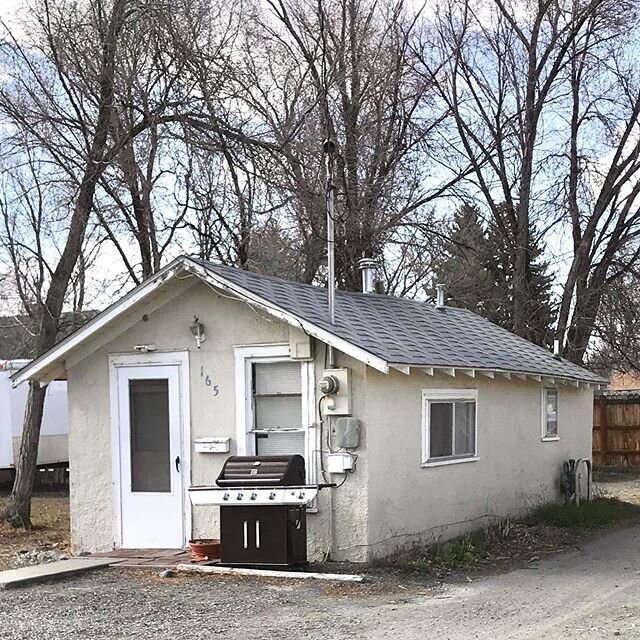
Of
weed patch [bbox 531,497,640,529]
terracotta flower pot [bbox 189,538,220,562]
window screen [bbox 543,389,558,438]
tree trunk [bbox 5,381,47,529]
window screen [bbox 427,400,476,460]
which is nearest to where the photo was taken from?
terracotta flower pot [bbox 189,538,220,562]

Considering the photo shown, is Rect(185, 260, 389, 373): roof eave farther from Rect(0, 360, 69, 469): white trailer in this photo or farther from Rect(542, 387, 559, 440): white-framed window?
Rect(0, 360, 69, 469): white trailer

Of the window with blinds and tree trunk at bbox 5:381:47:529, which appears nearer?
the window with blinds

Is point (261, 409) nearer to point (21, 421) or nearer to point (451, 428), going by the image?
point (451, 428)

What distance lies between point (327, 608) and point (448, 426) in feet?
14.4

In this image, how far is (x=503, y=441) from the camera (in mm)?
14484

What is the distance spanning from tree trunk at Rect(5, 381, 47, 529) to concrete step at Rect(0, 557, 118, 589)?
5202 mm

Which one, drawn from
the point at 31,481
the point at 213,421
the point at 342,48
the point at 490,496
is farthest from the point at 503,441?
Result: the point at 342,48

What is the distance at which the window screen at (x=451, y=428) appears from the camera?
41.0 feet

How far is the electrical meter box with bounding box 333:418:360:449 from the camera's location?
Result: 35.9 ft

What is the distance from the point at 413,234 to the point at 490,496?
9.60m

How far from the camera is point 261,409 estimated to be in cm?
1176

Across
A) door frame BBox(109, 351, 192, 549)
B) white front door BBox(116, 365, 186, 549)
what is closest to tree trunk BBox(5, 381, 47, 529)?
door frame BBox(109, 351, 192, 549)

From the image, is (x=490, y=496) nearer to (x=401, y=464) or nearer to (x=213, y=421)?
(x=401, y=464)

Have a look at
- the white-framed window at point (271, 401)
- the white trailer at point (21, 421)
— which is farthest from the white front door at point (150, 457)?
the white trailer at point (21, 421)
